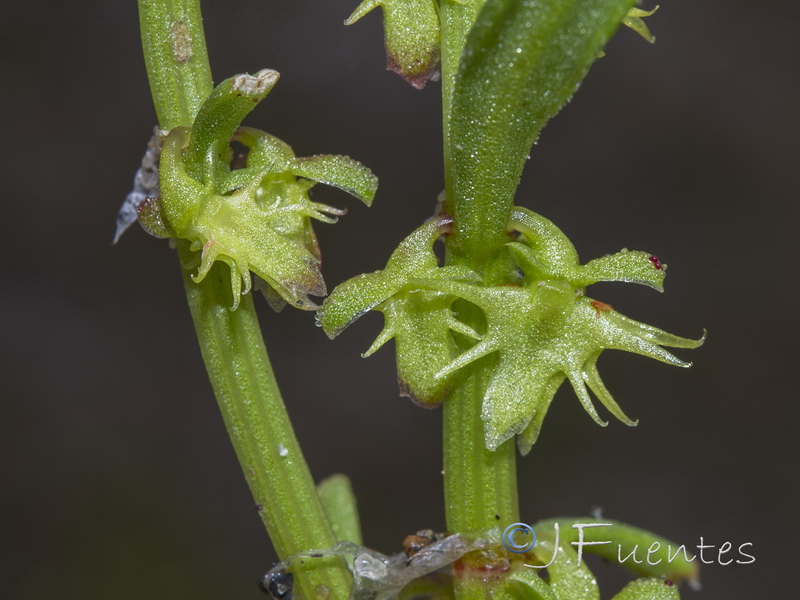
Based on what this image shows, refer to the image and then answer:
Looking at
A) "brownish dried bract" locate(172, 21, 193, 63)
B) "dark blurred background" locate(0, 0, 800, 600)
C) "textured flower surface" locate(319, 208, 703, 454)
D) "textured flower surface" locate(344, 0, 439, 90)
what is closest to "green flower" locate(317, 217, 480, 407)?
"textured flower surface" locate(319, 208, 703, 454)

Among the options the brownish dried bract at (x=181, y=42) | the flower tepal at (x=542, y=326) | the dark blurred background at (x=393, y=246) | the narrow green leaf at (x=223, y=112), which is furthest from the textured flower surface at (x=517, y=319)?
the dark blurred background at (x=393, y=246)

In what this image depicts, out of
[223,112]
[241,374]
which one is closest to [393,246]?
[241,374]

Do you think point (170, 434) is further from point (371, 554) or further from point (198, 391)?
point (371, 554)

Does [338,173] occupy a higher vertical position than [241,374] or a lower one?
higher

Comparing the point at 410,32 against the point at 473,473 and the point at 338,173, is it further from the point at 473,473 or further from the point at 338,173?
the point at 473,473

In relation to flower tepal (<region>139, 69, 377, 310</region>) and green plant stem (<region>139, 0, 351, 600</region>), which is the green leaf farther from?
green plant stem (<region>139, 0, 351, 600</region>)

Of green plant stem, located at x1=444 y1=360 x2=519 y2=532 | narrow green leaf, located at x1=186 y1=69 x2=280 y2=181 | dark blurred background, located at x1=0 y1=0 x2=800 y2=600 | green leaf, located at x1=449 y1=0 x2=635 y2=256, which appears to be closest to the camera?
green leaf, located at x1=449 y1=0 x2=635 y2=256

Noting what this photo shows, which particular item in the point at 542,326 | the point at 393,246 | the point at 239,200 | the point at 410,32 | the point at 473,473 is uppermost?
the point at 393,246
